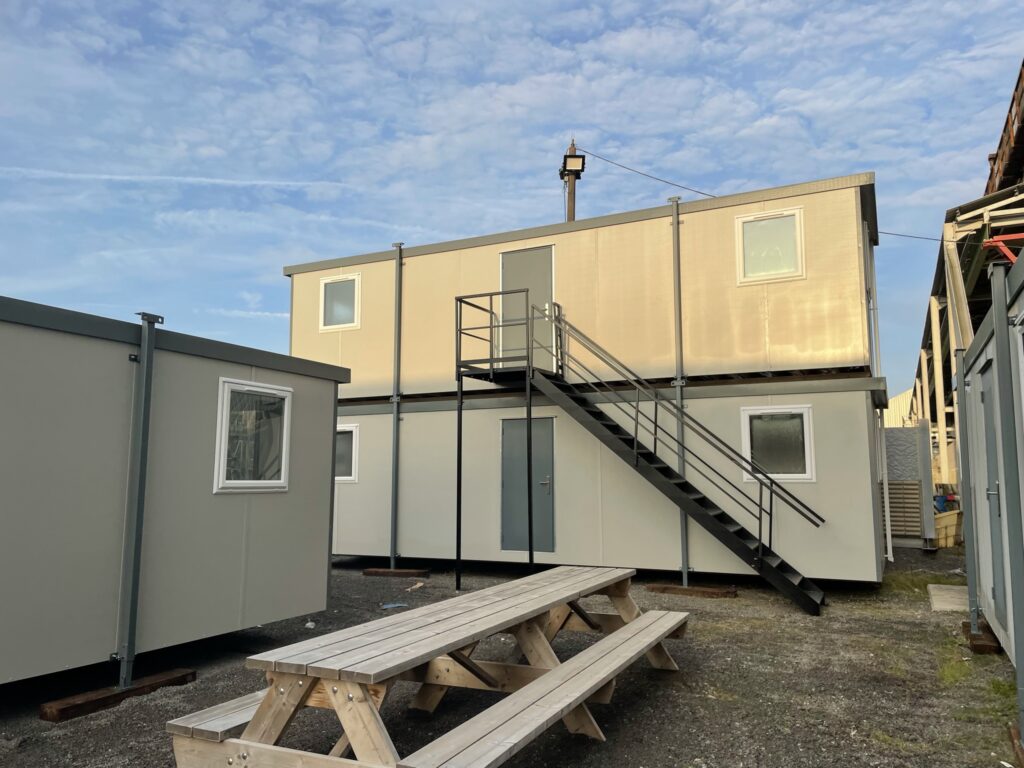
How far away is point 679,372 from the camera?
9.60 m

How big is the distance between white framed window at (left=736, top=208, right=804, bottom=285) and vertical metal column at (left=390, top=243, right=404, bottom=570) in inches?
210

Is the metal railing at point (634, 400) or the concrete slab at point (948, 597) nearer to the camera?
the concrete slab at point (948, 597)

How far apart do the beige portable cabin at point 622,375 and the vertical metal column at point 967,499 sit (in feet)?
5.56

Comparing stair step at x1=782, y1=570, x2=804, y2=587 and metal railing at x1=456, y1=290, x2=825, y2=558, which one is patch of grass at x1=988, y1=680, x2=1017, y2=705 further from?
metal railing at x1=456, y1=290, x2=825, y2=558

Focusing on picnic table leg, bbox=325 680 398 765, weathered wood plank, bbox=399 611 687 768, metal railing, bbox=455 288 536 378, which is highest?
metal railing, bbox=455 288 536 378

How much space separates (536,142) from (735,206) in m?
10.5

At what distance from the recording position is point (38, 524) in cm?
455

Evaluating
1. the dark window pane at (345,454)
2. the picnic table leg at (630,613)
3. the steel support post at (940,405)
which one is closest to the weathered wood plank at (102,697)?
the picnic table leg at (630,613)

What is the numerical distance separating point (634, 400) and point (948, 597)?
14.3 feet

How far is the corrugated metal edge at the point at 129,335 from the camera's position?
4513mm

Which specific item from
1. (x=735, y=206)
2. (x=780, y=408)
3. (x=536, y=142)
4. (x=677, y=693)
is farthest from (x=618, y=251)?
(x=536, y=142)

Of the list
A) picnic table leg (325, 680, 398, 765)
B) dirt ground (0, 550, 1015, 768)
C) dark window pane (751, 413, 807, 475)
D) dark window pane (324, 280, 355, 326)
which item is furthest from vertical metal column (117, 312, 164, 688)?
dark window pane (751, 413, 807, 475)

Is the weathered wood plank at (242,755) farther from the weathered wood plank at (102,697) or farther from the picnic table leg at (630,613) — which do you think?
the picnic table leg at (630,613)

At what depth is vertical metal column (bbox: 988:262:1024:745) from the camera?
3.71 meters
